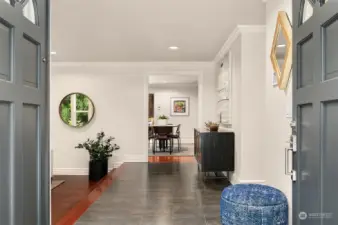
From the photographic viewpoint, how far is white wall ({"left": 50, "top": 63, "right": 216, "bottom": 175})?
6.42 meters

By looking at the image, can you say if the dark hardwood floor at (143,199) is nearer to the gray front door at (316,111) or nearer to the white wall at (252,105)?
the white wall at (252,105)

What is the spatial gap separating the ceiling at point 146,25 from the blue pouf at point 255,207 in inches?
80.5

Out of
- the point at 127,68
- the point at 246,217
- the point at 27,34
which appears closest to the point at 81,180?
the point at 127,68

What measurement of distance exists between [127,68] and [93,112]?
1326mm

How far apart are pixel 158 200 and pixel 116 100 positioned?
3480 mm

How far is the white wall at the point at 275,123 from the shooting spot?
6.81 ft

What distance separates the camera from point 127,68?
6465mm

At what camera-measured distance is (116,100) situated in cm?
650

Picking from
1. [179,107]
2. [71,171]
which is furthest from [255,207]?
[179,107]

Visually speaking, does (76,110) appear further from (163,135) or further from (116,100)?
(163,135)

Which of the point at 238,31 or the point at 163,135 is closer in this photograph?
the point at 238,31

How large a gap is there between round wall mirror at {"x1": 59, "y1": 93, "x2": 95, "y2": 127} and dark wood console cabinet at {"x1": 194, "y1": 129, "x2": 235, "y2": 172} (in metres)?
3.17

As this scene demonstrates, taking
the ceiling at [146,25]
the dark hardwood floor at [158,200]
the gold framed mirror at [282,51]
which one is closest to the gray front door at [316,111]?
the gold framed mirror at [282,51]

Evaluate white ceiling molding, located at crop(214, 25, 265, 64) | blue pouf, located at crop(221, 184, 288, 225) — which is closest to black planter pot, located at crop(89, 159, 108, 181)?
white ceiling molding, located at crop(214, 25, 265, 64)
